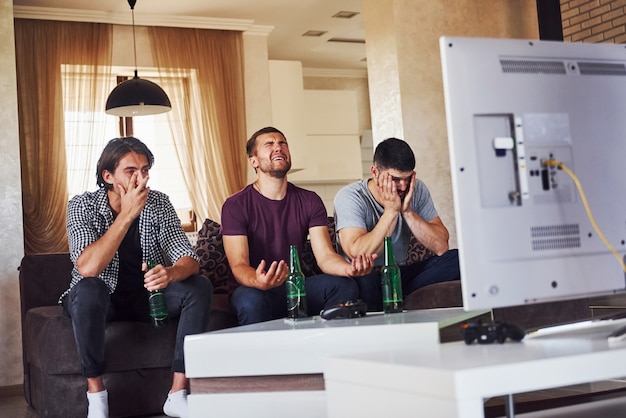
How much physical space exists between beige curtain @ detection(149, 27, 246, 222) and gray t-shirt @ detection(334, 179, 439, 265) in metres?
4.08

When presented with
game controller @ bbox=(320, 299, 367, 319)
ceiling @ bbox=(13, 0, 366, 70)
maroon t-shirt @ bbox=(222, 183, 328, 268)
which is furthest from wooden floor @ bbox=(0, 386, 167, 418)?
ceiling @ bbox=(13, 0, 366, 70)

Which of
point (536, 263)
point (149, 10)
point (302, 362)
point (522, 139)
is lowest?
point (302, 362)

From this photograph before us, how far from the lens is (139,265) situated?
11.0 ft

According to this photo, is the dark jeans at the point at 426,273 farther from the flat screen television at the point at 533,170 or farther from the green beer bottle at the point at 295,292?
the flat screen television at the point at 533,170

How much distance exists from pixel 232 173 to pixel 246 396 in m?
5.64

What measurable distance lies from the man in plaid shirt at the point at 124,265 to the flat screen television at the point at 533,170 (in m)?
1.88

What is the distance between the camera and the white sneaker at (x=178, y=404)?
9.69 ft

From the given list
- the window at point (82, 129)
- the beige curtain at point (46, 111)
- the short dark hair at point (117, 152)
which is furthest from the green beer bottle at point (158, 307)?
the window at point (82, 129)

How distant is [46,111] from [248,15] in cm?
200

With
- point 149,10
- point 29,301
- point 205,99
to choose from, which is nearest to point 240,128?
point 205,99

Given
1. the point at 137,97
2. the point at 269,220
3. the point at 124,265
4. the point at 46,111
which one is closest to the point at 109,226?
the point at 124,265

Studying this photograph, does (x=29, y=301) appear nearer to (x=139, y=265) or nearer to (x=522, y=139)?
(x=139, y=265)

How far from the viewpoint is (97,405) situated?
2967mm

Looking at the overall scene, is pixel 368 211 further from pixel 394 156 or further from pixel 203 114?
pixel 203 114
